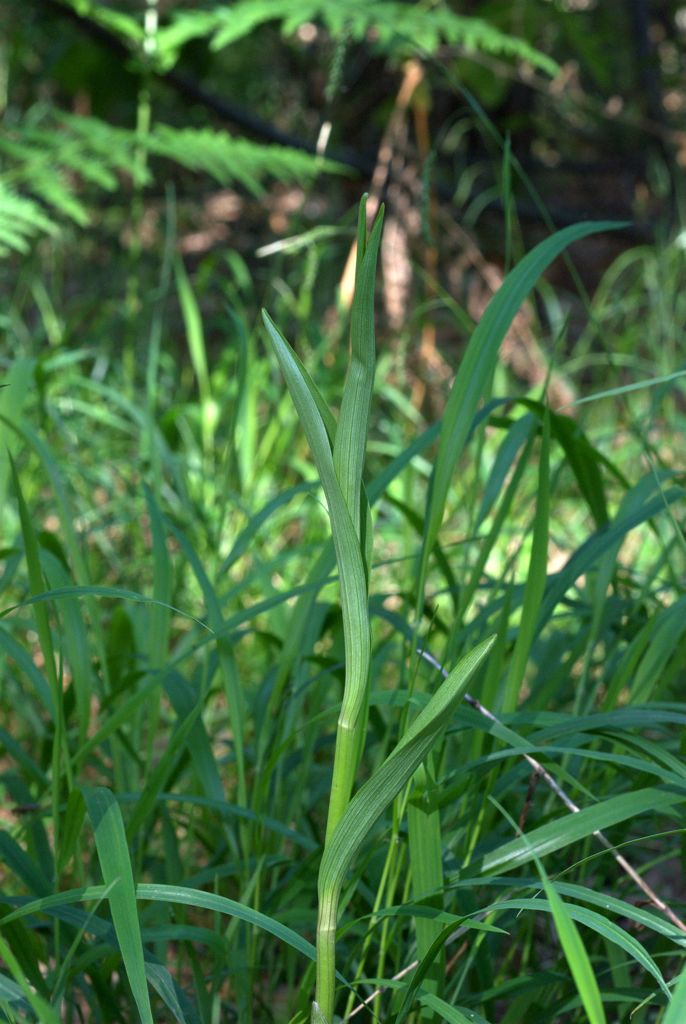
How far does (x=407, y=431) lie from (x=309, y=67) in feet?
4.50

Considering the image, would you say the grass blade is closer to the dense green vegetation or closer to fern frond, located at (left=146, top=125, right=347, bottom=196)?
the dense green vegetation

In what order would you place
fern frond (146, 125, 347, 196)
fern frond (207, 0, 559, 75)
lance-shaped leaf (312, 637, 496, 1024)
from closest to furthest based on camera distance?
lance-shaped leaf (312, 637, 496, 1024) → fern frond (207, 0, 559, 75) → fern frond (146, 125, 347, 196)

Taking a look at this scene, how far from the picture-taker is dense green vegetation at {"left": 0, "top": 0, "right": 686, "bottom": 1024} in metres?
0.52

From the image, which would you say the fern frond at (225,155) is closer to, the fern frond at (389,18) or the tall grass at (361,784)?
the fern frond at (389,18)

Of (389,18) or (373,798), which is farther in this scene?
(389,18)

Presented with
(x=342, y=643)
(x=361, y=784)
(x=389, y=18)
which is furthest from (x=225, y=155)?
(x=361, y=784)

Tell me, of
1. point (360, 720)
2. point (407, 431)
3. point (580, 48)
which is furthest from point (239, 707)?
point (580, 48)

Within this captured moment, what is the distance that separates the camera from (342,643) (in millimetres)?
918

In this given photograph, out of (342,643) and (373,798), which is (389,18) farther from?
(373,798)

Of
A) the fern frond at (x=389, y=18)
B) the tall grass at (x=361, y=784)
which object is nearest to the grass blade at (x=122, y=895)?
the tall grass at (x=361, y=784)

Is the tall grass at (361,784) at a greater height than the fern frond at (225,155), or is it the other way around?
the fern frond at (225,155)

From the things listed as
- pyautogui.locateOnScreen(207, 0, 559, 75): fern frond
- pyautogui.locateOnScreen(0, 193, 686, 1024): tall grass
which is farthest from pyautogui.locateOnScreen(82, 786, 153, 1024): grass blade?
pyautogui.locateOnScreen(207, 0, 559, 75): fern frond

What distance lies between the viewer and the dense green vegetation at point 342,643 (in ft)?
1.70

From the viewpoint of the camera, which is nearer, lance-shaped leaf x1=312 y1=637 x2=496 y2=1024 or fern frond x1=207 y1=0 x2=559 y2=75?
lance-shaped leaf x1=312 y1=637 x2=496 y2=1024
